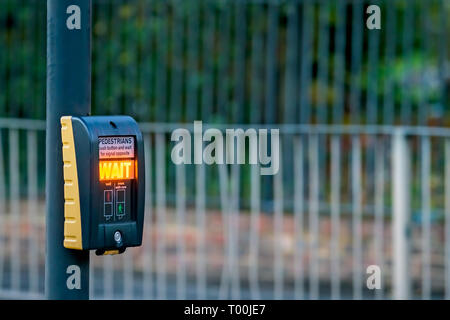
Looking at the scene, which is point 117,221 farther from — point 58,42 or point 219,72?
point 219,72

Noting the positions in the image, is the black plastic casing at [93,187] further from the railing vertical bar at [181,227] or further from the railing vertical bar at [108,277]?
the railing vertical bar at [108,277]

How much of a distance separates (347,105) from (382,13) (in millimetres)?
800

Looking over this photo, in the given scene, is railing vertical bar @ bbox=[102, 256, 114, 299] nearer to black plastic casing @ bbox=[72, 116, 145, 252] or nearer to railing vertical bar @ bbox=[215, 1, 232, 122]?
railing vertical bar @ bbox=[215, 1, 232, 122]

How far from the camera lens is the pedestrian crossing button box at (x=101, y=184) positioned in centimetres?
309

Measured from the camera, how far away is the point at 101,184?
10.2 ft

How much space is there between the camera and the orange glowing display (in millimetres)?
3137

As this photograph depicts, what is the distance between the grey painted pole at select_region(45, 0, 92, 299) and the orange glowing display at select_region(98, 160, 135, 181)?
12 cm


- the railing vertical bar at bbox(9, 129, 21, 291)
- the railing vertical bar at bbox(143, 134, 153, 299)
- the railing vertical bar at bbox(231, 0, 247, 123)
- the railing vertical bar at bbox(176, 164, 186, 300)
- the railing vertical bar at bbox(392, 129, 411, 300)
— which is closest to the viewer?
the railing vertical bar at bbox(392, 129, 411, 300)

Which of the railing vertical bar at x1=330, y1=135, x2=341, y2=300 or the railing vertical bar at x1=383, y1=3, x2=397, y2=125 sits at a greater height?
the railing vertical bar at x1=383, y1=3, x2=397, y2=125

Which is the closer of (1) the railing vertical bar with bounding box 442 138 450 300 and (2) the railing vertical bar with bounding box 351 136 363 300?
(1) the railing vertical bar with bounding box 442 138 450 300

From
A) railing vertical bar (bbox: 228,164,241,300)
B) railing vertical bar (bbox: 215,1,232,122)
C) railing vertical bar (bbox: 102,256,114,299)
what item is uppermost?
railing vertical bar (bbox: 215,1,232,122)

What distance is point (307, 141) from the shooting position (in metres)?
8.36

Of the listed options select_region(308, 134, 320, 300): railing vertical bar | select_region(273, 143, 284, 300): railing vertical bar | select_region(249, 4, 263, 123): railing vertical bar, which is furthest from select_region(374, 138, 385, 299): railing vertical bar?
select_region(249, 4, 263, 123): railing vertical bar
